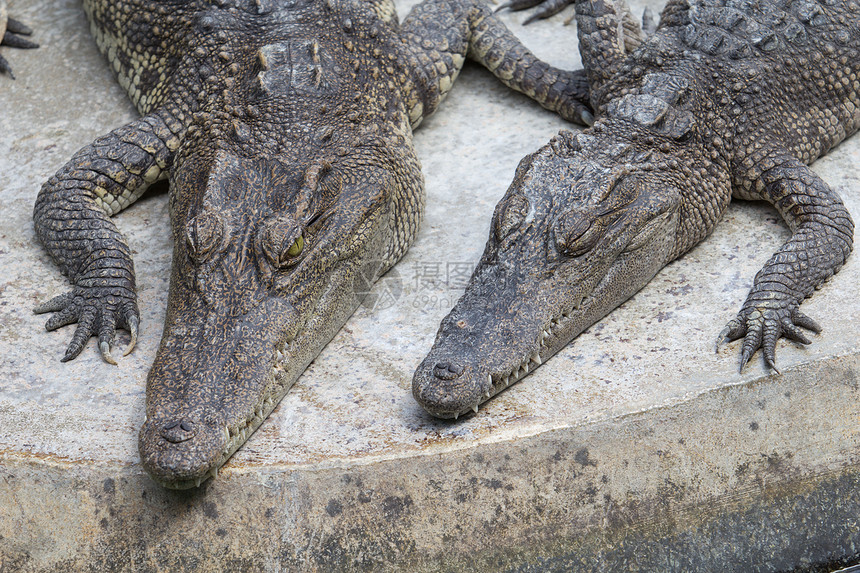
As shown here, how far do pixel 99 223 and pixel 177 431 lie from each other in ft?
5.70

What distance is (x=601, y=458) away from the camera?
3350mm

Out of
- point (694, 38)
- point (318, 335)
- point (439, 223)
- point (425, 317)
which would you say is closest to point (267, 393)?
point (318, 335)

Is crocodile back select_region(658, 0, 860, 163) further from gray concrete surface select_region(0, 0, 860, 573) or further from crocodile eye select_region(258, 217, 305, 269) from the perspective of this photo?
crocodile eye select_region(258, 217, 305, 269)

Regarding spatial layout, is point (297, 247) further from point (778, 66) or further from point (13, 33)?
point (13, 33)

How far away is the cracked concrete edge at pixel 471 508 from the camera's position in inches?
129

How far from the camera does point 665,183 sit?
A: 4137 millimetres

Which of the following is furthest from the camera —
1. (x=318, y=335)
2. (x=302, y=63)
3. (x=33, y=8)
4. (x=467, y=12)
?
(x=33, y=8)

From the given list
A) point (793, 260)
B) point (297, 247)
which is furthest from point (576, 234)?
point (297, 247)

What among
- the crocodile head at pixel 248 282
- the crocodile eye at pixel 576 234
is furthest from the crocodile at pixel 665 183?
the crocodile head at pixel 248 282

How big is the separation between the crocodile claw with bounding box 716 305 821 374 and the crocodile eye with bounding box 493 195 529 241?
3.15ft

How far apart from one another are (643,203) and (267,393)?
1.80 metres

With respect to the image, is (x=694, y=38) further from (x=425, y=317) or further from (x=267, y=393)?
(x=267, y=393)

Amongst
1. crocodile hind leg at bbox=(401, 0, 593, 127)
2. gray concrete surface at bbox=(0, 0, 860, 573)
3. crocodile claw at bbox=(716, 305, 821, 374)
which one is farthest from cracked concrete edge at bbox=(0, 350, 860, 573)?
crocodile hind leg at bbox=(401, 0, 593, 127)

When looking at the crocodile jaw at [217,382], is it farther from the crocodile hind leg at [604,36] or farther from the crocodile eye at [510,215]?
the crocodile hind leg at [604,36]
